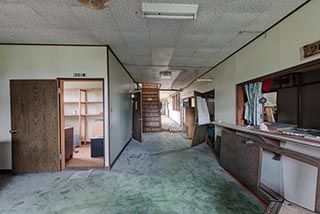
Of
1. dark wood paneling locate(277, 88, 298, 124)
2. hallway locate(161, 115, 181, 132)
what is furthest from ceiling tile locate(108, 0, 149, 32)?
hallway locate(161, 115, 181, 132)

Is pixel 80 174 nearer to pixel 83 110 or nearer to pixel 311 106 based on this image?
pixel 83 110

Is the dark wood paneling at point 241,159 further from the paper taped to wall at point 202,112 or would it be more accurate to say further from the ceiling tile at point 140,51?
the ceiling tile at point 140,51

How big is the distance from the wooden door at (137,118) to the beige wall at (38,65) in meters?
3.55

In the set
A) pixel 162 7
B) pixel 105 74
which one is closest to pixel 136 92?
pixel 105 74

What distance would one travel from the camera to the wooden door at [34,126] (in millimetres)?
3803

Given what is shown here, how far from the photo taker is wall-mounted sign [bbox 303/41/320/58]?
7.03ft

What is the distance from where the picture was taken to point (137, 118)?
753cm

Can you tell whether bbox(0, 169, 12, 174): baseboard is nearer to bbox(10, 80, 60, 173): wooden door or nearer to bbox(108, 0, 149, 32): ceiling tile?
bbox(10, 80, 60, 173): wooden door

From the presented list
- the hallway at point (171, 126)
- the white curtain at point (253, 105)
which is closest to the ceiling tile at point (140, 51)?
the white curtain at point (253, 105)

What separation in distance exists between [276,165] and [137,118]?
560cm

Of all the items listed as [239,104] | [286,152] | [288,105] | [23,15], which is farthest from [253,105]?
[23,15]

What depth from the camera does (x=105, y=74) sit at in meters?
4.00

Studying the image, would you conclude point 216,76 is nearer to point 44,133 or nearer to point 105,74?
point 105,74

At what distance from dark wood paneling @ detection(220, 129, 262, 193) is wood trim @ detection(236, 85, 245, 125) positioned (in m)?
0.46
